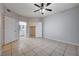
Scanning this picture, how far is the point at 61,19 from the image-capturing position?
6047mm

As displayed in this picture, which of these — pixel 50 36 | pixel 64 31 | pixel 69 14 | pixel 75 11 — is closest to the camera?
pixel 75 11

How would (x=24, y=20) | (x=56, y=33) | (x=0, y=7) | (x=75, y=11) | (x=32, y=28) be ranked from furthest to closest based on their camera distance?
1. (x=32, y=28)
2. (x=24, y=20)
3. (x=56, y=33)
4. (x=75, y=11)
5. (x=0, y=7)

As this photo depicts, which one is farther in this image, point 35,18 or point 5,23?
point 35,18

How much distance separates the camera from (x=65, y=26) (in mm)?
5656

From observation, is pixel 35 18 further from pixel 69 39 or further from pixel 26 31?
pixel 69 39

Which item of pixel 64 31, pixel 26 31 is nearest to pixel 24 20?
pixel 26 31

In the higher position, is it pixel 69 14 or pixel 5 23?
pixel 69 14

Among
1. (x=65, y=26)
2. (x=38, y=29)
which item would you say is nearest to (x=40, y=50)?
(x=65, y=26)

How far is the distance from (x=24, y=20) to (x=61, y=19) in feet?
12.5

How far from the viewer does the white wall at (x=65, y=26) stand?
489 centimetres

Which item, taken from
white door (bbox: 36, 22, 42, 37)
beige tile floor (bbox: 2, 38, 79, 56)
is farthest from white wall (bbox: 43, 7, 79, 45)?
white door (bbox: 36, 22, 42, 37)

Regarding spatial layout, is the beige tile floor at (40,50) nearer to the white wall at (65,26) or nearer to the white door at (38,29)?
the white wall at (65,26)

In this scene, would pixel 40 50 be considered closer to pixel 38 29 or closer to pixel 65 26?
pixel 65 26

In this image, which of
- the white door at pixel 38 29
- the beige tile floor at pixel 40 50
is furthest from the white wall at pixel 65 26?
the white door at pixel 38 29
